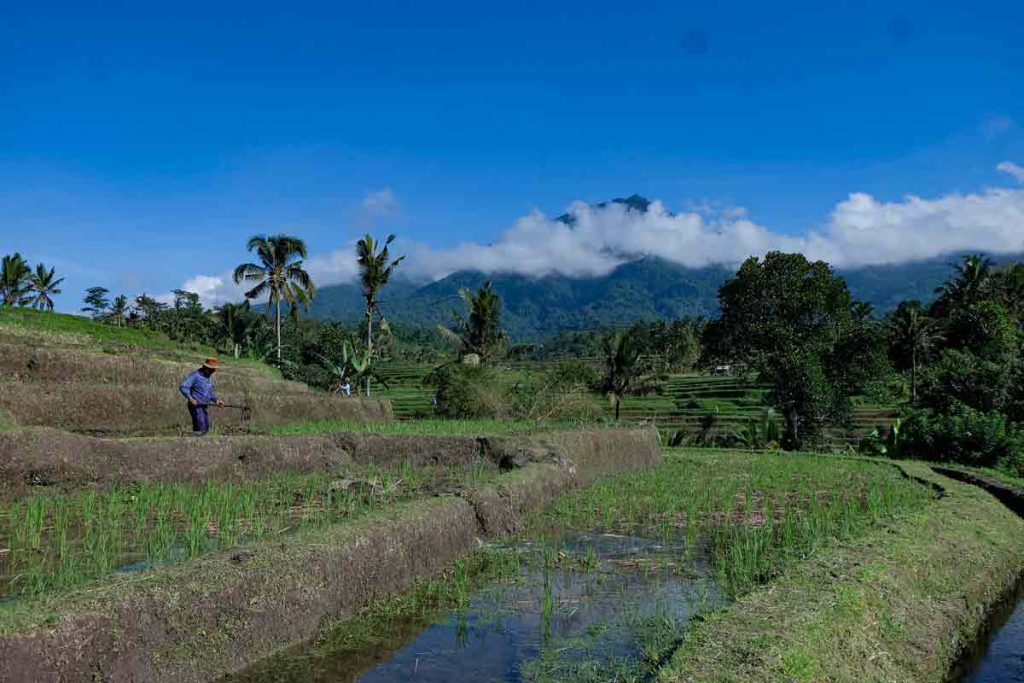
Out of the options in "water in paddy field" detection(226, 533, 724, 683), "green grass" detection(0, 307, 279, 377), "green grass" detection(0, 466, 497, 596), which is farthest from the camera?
"green grass" detection(0, 307, 279, 377)

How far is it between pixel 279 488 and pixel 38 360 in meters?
5.12

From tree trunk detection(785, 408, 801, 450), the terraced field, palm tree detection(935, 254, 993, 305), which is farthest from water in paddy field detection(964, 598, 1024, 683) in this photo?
palm tree detection(935, 254, 993, 305)

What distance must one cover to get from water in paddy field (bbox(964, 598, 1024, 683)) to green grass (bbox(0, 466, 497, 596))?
4.03 metres

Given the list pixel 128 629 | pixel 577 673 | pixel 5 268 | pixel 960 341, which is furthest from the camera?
pixel 5 268

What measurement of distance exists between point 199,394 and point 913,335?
46.8m

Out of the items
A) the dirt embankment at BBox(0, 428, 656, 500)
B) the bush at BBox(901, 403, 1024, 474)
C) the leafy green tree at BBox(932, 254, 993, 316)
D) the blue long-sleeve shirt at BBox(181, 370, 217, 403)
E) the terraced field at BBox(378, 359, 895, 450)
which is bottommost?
the terraced field at BBox(378, 359, 895, 450)

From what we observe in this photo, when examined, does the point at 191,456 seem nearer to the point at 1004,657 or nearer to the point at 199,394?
the point at 199,394

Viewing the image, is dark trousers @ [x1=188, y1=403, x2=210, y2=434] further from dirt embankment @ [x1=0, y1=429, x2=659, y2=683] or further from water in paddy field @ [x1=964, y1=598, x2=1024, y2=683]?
water in paddy field @ [x1=964, y1=598, x2=1024, y2=683]

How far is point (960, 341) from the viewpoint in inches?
1457

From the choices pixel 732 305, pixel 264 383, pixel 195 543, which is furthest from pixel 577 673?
pixel 732 305

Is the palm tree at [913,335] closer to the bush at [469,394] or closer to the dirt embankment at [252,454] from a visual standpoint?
the bush at [469,394]

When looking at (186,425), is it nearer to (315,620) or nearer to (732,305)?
(315,620)

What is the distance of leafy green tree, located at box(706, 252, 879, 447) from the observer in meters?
22.0

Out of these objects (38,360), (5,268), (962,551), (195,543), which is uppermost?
(5,268)
